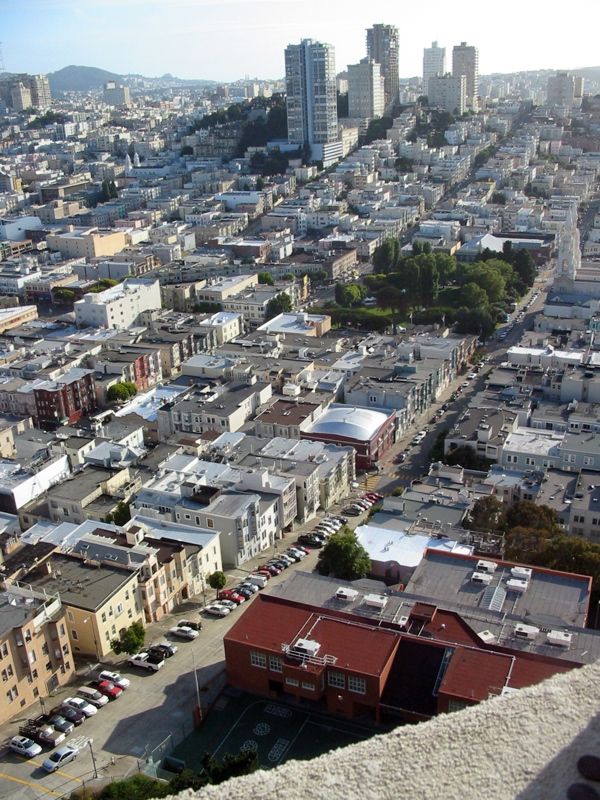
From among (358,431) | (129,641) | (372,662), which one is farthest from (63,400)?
(372,662)

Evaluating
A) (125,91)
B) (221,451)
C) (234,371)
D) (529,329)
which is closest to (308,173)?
(529,329)

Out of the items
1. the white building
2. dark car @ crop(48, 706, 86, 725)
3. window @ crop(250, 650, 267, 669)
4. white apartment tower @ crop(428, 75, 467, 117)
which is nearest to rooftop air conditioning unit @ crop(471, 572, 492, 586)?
window @ crop(250, 650, 267, 669)

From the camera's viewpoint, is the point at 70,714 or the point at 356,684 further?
the point at 70,714

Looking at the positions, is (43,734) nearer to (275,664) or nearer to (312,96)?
(275,664)

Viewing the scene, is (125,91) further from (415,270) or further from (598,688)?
(598,688)

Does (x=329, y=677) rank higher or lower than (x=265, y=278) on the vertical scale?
lower

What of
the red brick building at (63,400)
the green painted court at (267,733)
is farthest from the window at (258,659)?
the red brick building at (63,400)

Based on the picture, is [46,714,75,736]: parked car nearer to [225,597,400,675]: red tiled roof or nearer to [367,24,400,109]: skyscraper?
[225,597,400,675]: red tiled roof
